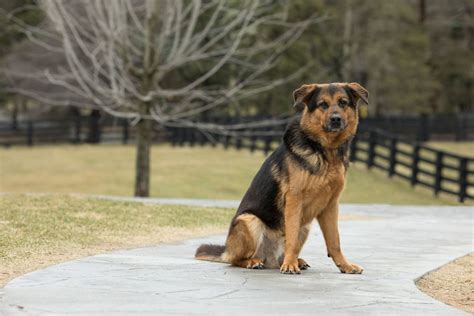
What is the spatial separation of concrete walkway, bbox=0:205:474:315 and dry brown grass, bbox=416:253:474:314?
145 mm

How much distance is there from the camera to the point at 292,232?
332 inches

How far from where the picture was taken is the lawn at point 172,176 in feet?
94.4

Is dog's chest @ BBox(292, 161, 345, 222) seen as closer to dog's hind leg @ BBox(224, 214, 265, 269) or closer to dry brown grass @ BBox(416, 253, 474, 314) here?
dog's hind leg @ BBox(224, 214, 265, 269)

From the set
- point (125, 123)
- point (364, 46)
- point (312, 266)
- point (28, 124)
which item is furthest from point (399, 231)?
point (364, 46)

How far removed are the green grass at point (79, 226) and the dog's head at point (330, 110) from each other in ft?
9.27

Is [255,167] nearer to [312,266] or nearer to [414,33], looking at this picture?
[312,266]

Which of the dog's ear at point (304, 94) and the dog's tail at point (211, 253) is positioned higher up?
the dog's ear at point (304, 94)

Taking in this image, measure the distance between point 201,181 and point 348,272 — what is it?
21.7m

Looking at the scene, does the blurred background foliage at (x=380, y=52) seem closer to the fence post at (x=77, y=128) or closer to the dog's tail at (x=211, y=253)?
the fence post at (x=77, y=128)

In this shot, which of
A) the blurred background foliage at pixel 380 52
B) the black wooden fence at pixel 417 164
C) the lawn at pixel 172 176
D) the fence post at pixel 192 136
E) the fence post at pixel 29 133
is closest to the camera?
the black wooden fence at pixel 417 164

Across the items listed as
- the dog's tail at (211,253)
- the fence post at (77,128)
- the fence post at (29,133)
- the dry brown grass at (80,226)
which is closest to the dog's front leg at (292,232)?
the dog's tail at (211,253)

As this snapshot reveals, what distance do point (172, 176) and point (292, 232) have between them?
22962 millimetres

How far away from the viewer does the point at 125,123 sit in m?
44.7

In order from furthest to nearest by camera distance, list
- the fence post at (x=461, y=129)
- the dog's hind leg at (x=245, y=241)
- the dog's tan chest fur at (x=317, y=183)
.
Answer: the fence post at (x=461, y=129), the dog's hind leg at (x=245, y=241), the dog's tan chest fur at (x=317, y=183)
